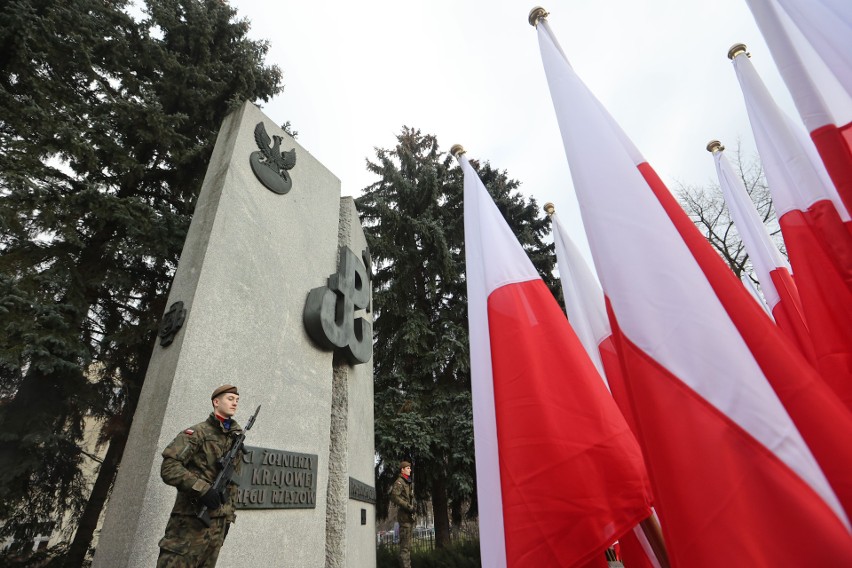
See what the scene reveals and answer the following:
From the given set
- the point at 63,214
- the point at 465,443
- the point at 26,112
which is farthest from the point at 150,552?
the point at 465,443

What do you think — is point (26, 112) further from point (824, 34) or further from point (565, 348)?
point (824, 34)

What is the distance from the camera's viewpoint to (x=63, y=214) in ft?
22.7

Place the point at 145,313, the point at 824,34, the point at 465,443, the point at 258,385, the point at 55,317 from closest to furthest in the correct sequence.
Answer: the point at 824,34 → the point at 258,385 → the point at 55,317 → the point at 145,313 → the point at 465,443

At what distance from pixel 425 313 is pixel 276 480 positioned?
9.94 meters

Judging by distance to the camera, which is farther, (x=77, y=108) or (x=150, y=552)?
(x=77, y=108)

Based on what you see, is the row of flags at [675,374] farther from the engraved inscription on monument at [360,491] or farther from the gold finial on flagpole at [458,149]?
the engraved inscription on monument at [360,491]

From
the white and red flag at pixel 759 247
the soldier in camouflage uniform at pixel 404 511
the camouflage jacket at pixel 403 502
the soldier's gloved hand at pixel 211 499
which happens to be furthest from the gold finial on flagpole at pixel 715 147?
the camouflage jacket at pixel 403 502

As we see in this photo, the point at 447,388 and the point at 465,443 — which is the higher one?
the point at 447,388

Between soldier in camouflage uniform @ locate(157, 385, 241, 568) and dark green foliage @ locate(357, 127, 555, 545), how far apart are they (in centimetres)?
747

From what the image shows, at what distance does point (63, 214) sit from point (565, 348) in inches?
315

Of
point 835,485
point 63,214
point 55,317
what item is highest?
point 63,214

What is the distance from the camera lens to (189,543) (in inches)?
107

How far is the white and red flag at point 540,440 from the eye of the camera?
5.44ft

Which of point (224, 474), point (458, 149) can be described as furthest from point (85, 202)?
point (458, 149)
